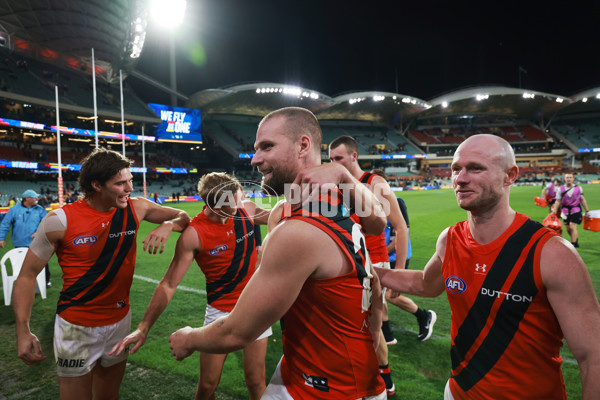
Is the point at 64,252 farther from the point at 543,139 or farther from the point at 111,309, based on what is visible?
the point at 543,139

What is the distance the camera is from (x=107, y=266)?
114 inches

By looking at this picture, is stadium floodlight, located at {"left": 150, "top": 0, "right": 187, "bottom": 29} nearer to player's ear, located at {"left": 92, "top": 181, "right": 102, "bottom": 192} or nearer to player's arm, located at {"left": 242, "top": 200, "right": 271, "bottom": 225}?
player's arm, located at {"left": 242, "top": 200, "right": 271, "bottom": 225}

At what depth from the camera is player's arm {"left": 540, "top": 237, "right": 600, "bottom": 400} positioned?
149cm

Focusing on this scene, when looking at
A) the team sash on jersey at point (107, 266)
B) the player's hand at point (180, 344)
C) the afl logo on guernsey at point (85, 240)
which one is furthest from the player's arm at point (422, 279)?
the afl logo on guernsey at point (85, 240)

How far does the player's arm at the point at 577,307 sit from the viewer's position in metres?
1.49

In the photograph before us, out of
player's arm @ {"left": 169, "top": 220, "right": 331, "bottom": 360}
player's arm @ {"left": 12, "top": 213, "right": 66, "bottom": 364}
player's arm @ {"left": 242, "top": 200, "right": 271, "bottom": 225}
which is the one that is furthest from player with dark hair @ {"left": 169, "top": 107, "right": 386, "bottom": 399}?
player's arm @ {"left": 242, "top": 200, "right": 271, "bottom": 225}

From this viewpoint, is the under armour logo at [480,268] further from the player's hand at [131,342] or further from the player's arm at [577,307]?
the player's hand at [131,342]

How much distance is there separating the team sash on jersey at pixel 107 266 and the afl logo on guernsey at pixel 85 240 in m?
0.11

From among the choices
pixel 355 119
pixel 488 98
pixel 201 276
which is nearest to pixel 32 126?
pixel 201 276

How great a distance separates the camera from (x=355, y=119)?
241 ft

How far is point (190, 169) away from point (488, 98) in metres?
57.0

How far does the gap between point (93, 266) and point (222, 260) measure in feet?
3.64

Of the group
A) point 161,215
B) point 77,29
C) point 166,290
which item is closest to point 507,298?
point 166,290

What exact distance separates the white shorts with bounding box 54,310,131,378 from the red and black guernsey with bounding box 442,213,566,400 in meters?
2.73
